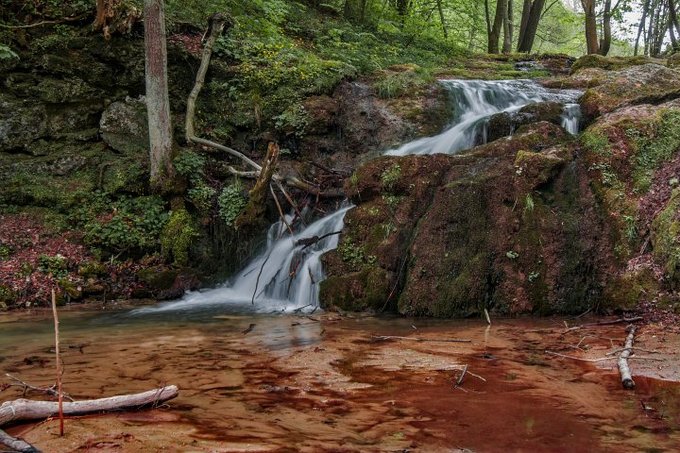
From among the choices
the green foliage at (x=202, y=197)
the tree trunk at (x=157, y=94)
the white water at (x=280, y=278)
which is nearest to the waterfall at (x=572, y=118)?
the white water at (x=280, y=278)

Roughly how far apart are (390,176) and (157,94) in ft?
15.0

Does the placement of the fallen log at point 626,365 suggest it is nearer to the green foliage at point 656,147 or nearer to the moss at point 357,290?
the green foliage at point 656,147

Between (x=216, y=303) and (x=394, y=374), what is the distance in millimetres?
5034

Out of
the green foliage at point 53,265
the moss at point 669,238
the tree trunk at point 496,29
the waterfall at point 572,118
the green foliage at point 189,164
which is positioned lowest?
the green foliage at point 53,265

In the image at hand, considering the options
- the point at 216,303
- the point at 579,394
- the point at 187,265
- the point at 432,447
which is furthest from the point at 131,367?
the point at 187,265

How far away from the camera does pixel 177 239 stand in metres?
9.62

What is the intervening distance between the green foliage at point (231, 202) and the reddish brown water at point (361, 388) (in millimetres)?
3876

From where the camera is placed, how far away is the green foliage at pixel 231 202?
9.91 m

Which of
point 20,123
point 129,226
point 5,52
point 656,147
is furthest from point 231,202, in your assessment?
point 656,147

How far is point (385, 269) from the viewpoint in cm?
757

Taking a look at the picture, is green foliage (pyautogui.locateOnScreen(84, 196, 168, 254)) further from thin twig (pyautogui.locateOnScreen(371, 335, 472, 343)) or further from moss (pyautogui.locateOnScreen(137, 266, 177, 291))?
thin twig (pyautogui.locateOnScreen(371, 335, 472, 343))

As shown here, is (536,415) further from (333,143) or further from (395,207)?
(333,143)

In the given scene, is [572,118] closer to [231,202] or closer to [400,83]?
[400,83]

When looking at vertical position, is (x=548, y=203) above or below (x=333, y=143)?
below
